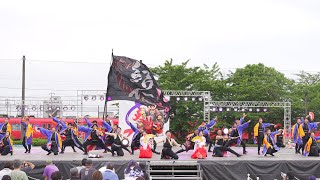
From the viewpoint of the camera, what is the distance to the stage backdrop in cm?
2338

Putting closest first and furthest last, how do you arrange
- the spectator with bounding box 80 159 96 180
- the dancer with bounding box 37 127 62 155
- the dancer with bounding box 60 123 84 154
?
the spectator with bounding box 80 159 96 180
the dancer with bounding box 37 127 62 155
the dancer with bounding box 60 123 84 154

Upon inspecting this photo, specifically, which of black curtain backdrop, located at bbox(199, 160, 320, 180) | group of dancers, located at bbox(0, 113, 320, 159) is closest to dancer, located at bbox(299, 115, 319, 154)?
group of dancers, located at bbox(0, 113, 320, 159)

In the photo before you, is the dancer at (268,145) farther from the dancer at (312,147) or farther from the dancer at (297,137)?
the dancer at (297,137)

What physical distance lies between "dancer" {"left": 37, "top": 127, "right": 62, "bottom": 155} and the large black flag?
12.1 feet

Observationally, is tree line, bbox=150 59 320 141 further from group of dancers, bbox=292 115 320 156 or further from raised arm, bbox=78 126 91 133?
raised arm, bbox=78 126 91 133

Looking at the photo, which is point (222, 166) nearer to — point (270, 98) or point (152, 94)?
point (152, 94)

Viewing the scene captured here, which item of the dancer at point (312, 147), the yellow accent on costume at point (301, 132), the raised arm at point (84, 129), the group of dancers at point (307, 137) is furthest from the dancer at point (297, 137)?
the raised arm at point (84, 129)

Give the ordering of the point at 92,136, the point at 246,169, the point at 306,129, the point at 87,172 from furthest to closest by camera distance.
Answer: the point at 306,129, the point at 92,136, the point at 246,169, the point at 87,172

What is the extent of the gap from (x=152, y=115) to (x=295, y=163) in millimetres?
8323

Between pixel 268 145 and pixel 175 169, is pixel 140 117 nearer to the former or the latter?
pixel 268 145

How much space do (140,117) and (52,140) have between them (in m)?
5.86

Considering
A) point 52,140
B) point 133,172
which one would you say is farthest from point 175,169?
point 133,172

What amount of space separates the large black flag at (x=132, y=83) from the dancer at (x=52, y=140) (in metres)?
3.68

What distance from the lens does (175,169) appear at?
53.8 feet
